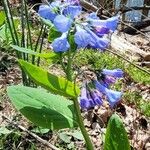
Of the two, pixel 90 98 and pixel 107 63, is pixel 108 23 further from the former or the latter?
pixel 107 63

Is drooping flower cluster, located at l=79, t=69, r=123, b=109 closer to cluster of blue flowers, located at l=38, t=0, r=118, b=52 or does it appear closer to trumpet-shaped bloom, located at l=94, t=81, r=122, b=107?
trumpet-shaped bloom, located at l=94, t=81, r=122, b=107

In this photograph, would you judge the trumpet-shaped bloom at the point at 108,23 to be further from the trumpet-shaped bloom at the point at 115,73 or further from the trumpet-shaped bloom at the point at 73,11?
the trumpet-shaped bloom at the point at 115,73

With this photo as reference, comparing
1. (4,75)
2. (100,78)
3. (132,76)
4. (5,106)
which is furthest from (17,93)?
(132,76)

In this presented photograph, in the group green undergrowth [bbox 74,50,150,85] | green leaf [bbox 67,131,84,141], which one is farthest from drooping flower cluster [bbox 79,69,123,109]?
green undergrowth [bbox 74,50,150,85]

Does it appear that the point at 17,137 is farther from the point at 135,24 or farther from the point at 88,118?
the point at 135,24

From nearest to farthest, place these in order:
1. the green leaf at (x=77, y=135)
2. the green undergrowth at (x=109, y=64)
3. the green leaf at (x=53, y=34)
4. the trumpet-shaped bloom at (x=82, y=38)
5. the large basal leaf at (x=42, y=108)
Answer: the trumpet-shaped bloom at (x=82, y=38) < the green leaf at (x=53, y=34) < the large basal leaf at (x=42, y=108) < the green leaf at (x=77, y=135) < the green undergrowth at (x=109, y=64)

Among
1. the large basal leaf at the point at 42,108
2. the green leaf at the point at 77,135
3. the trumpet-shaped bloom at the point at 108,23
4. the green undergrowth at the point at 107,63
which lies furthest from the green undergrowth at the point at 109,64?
the trumpet-shaped bloom at the point at 108,23
